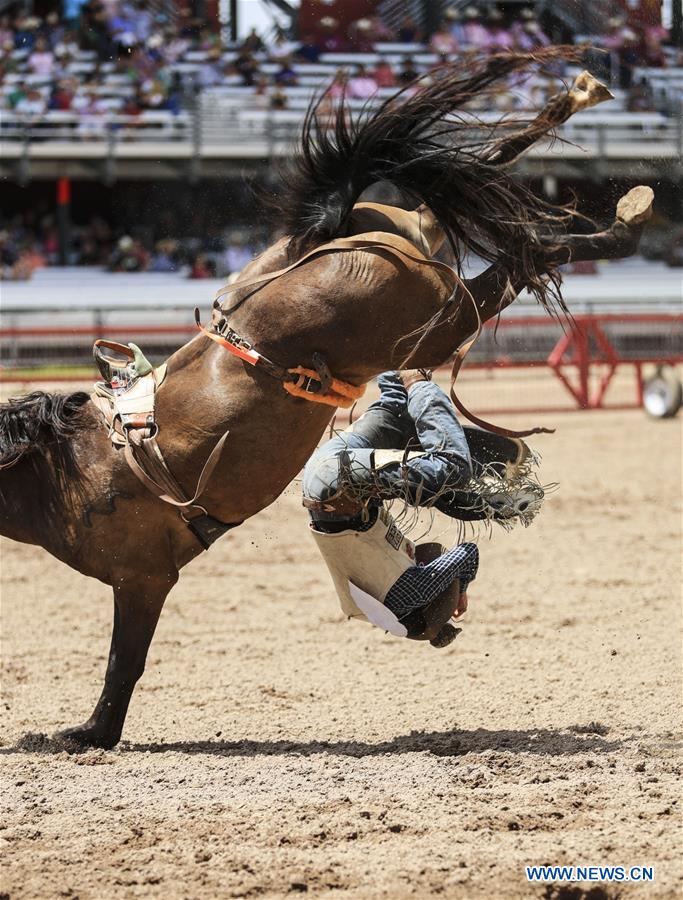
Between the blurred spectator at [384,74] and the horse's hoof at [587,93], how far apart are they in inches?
449

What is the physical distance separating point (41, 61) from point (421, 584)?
64.7 ft

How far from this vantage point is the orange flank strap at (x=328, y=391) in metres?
3.67

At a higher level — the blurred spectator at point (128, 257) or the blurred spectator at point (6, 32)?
the blurred spectator at point (6, 32)

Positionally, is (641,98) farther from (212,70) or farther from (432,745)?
(212,70)

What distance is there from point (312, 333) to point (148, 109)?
18746 millimetres

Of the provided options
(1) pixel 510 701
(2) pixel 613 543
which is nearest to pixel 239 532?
(2) pixel 613 543

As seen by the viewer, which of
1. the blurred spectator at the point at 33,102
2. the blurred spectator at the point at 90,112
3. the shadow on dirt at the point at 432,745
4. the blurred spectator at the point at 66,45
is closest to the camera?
the shadow on dirt at the point at 432,745

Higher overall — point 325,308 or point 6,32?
point 325,308

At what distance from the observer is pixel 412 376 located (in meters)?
4.07

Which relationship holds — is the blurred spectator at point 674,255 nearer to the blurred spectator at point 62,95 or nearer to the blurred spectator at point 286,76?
the blurred spectator at point 286,76

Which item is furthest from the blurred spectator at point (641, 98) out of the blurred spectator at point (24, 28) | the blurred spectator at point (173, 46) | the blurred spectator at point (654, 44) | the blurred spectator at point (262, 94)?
the blurred spectator at point (24, 28)

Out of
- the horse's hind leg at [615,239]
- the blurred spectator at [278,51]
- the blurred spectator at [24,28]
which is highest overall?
the horse's hind leg at [615,239]

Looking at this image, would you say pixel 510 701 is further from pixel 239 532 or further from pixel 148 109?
pixel 148 109

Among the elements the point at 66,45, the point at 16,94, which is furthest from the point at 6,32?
the point at 16,94
